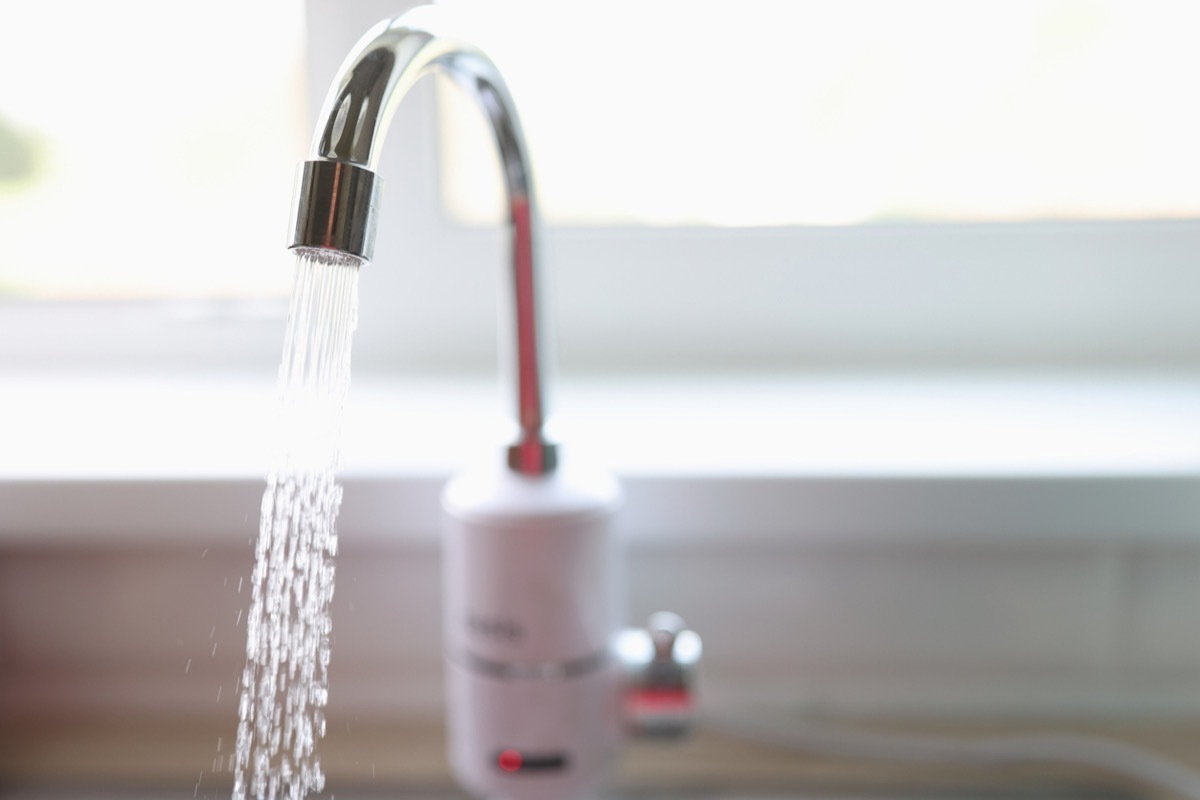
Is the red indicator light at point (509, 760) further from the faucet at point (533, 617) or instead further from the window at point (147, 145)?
the window at point (147, 145)

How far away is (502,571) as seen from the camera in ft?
1.53

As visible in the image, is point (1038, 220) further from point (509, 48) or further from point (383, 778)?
point (383, 778)

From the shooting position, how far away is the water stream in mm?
377

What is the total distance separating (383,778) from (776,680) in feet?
0.86

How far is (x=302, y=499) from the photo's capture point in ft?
1.56

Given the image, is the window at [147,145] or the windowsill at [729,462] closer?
the windowsill at [729,462]

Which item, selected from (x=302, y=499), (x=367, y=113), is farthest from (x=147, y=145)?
(x=367, y=113)

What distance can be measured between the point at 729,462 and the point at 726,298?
0.23m

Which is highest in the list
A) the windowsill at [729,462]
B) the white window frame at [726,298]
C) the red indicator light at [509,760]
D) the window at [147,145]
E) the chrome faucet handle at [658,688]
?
the window at [147,145]

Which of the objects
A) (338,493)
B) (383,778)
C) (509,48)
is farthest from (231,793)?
(509,48)

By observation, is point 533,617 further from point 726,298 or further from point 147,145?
point 147,145

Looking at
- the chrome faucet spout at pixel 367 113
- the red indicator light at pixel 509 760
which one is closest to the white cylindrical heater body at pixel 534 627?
the red indicator light at pixel 509 760

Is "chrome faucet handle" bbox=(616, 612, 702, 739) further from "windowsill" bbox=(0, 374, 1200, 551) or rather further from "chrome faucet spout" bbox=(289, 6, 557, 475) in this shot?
"chrome faucet spout" bbox=(289, 6, 557, 475)

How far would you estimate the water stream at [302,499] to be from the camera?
377 millimetres
